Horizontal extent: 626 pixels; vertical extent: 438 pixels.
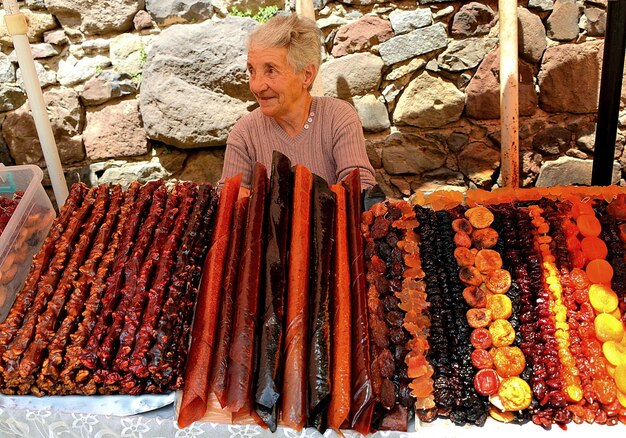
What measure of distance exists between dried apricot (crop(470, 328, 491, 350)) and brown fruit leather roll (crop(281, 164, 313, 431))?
1.50ft

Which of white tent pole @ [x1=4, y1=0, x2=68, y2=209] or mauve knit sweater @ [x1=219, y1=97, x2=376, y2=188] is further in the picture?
mauve knit sweater @ [x1=219, y1=97, x2=376, y2=188]

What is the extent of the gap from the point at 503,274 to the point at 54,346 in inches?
49.9

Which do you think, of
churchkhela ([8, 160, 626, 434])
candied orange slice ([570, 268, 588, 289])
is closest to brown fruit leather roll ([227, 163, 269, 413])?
churchkhela ([8, 160, 626, 434])

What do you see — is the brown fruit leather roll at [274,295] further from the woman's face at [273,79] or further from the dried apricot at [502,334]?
the woman's face at [273,79]

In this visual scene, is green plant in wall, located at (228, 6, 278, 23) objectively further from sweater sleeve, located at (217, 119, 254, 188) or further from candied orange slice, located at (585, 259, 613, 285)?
candied orange slice, located at (585, 259, 613, 285)

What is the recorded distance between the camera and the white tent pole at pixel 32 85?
2.39 m

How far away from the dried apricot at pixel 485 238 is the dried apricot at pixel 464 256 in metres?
0.05

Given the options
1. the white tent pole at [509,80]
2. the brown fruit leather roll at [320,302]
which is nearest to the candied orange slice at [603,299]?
the brown fruit leather roll at [320,302]

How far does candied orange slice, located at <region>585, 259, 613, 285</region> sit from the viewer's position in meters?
1.48

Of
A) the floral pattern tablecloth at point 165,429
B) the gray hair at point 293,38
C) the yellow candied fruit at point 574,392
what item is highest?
the gray hair at point 293,38

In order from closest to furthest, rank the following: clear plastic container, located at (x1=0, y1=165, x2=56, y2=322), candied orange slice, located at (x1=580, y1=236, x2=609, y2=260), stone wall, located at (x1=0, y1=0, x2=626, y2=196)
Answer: candied orange slice, located at (x1=580, y1=236, x2=609, y2=260) → clear plastic container, located at (x1=0, y1=165, x2=56, y2=322) → stone wall, located at (x1=0, y1=0, x2=626, y2=196)

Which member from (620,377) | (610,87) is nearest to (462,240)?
(620,377)

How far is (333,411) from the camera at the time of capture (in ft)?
4.38

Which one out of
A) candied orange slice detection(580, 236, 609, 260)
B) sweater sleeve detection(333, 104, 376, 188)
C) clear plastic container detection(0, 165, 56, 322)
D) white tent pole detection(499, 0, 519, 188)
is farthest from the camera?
white tent pole detection(499, 0, 519, 188)
